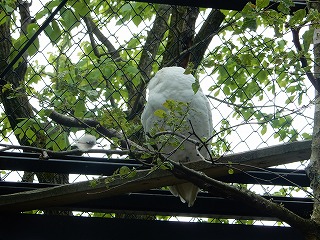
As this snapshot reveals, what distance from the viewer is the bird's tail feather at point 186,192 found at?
230 cm

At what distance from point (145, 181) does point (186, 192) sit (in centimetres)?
23

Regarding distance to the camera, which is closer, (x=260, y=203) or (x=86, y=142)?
(x=260, y=203)

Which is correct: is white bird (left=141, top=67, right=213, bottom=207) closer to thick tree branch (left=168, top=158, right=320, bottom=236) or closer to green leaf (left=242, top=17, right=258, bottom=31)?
thick tree branch (left=168, top=158, right=320, bottom=236)

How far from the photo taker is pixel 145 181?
83.7 inches

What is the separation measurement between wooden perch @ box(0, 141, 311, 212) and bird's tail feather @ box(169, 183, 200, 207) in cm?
11

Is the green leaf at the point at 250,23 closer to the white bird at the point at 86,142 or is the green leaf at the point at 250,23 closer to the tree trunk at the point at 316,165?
the tree trunk at the point at 316,165

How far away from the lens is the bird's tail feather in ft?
7.55

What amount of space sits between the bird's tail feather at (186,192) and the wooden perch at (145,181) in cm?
11

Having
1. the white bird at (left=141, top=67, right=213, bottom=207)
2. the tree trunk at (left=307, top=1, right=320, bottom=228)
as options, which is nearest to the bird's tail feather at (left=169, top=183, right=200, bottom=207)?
the white bird at (left=141, top=67, right=213, bottom=207)

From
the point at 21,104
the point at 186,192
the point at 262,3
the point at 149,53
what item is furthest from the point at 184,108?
the point at 21,104

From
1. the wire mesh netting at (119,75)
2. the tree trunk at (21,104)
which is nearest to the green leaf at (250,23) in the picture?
the wire mesh netting at (119,75)

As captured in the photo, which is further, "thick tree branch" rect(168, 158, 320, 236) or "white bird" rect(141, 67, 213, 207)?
"white bird" rect(141, 67, 213, 207)

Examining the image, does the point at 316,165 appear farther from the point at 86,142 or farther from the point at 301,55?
the point at 86,142

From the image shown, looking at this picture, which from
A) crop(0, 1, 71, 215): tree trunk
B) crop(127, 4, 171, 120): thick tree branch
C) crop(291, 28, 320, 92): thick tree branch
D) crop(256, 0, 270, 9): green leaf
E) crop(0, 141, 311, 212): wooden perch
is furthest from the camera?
crop(0, 1, 71, 215): tree trunk
